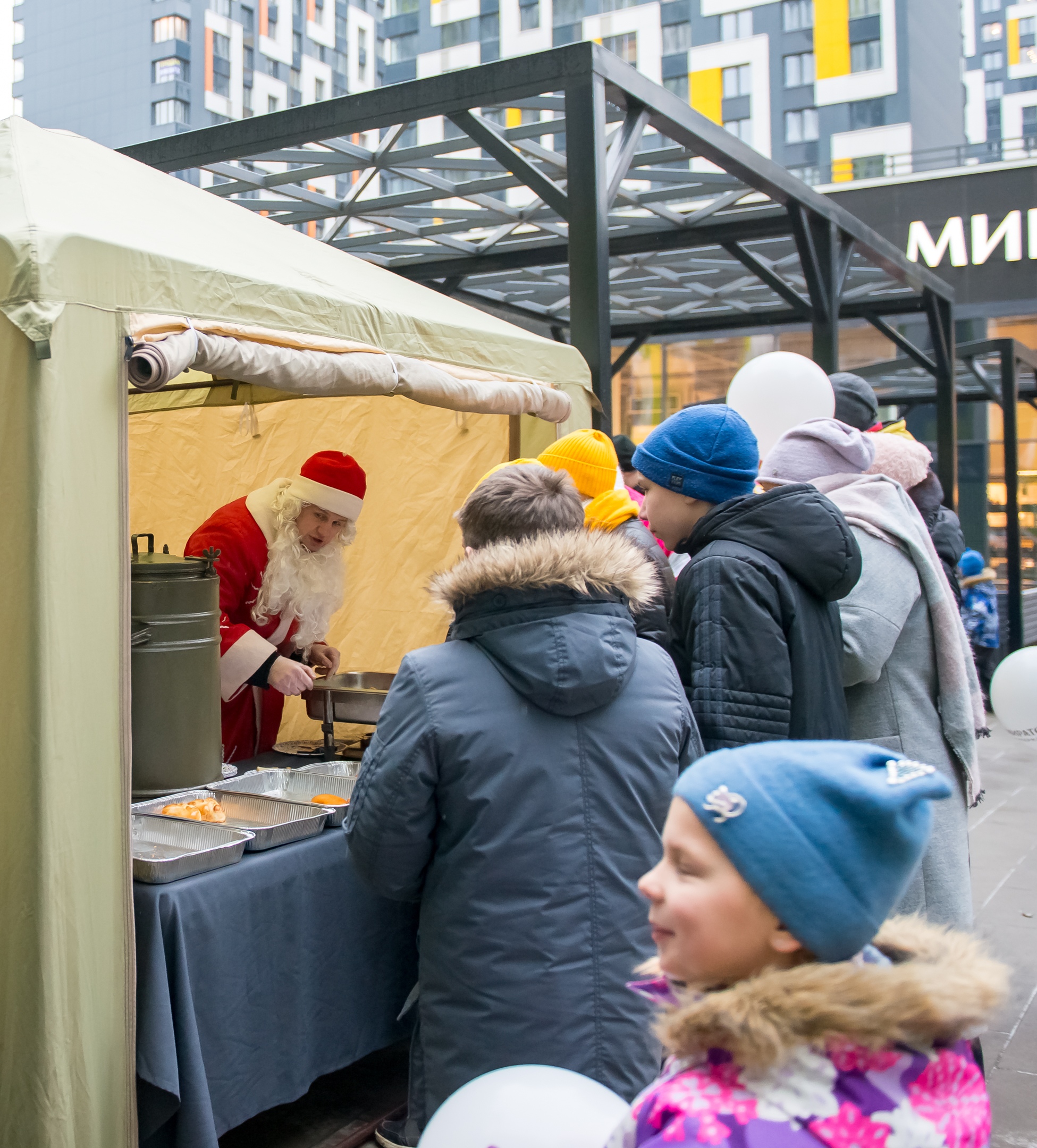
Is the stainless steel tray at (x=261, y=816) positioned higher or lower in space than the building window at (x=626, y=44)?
lower

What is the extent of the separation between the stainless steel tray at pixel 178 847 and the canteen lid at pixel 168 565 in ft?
2.02

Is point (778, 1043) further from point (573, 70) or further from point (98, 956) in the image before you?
point (573, 70)

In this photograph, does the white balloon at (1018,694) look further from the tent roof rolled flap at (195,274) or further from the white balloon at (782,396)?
the tent roof rolled flap at (195,274)

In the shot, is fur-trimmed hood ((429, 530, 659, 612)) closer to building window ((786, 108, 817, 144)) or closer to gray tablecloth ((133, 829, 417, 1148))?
gray tablecloth ((133, 829, 417, 1148))

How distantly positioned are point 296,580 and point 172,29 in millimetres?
71092

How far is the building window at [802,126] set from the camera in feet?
157

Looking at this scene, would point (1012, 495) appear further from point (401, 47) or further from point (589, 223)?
point (401, 47)

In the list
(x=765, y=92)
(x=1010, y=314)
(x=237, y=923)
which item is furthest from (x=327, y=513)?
(x=765, y=92)

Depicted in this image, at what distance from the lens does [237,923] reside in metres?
2.59

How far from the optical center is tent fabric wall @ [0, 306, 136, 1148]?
2238 millimetres

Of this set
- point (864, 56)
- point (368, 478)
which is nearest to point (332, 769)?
point (368, 478)

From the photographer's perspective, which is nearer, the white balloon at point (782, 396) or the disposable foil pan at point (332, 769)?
the disposable foil pan at point (332, 769)

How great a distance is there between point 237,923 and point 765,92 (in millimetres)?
52689

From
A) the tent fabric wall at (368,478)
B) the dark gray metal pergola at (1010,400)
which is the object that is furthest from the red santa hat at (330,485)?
the dark gray metal pergola at (1010,400)
